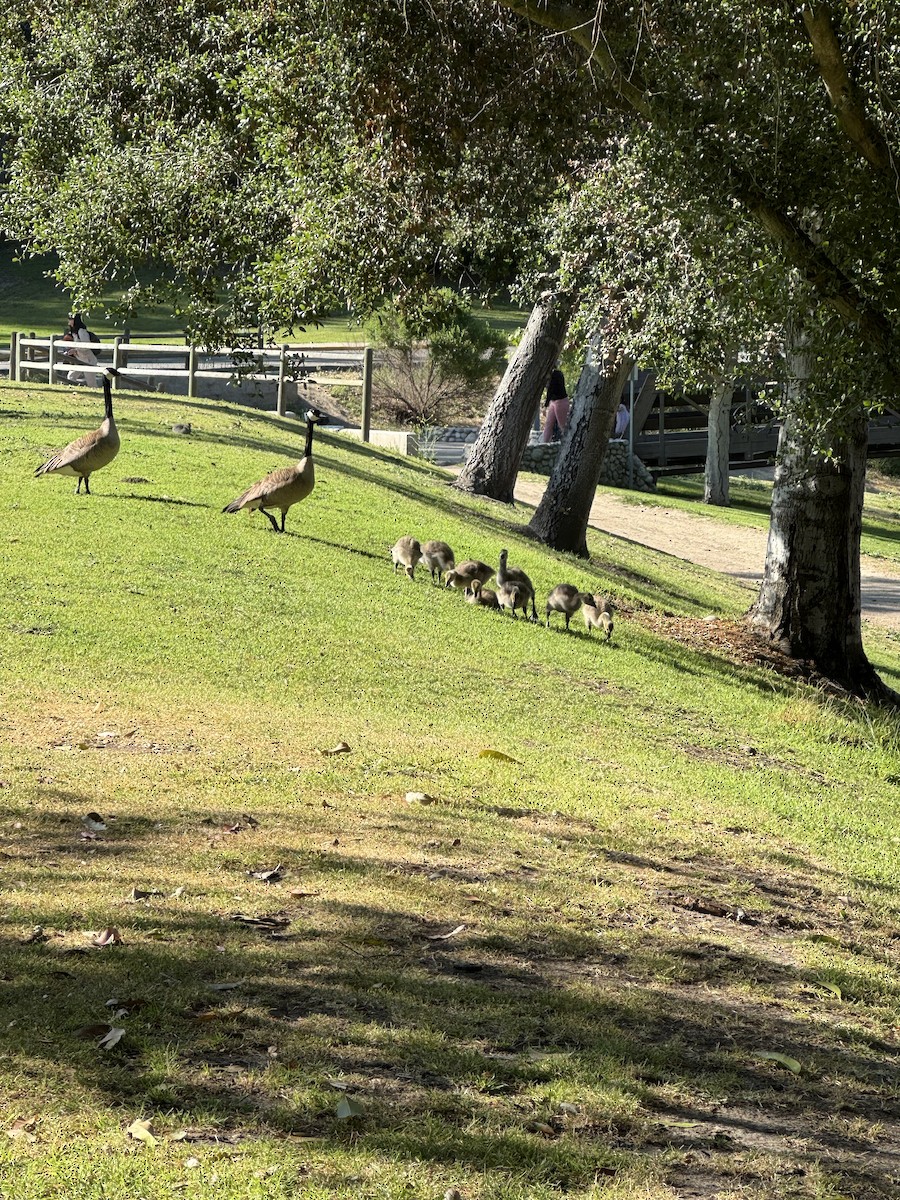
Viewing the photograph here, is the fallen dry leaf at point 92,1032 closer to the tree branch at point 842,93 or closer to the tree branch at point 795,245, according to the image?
the tree branch at point 795,245

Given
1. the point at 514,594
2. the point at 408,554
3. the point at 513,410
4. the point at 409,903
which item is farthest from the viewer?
the point at 513,410

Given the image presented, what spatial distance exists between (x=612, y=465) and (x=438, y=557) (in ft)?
72.5

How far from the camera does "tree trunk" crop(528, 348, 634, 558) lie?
2169cm

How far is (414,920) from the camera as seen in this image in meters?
6.60

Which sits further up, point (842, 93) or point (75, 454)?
point (842, 93)

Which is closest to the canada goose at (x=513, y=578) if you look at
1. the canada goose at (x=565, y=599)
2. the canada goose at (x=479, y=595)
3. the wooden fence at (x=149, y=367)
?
the canada goose at (x=479, y=595)

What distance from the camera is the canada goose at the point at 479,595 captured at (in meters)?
16.0

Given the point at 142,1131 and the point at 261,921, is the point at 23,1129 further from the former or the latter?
the point at 261,921

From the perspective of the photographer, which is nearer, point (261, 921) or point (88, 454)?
point (261, 921)

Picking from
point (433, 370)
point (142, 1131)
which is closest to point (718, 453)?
point (433, 370)

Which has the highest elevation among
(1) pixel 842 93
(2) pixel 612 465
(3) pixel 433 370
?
(1) pixel 842 93

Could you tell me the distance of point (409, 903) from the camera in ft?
22.4

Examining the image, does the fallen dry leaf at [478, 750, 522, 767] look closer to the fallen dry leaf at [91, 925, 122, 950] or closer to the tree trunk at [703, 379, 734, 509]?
the fallen dry leaf at [91, 925, 122, 950]

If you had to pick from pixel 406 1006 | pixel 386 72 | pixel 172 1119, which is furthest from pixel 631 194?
pixel 172 1119
